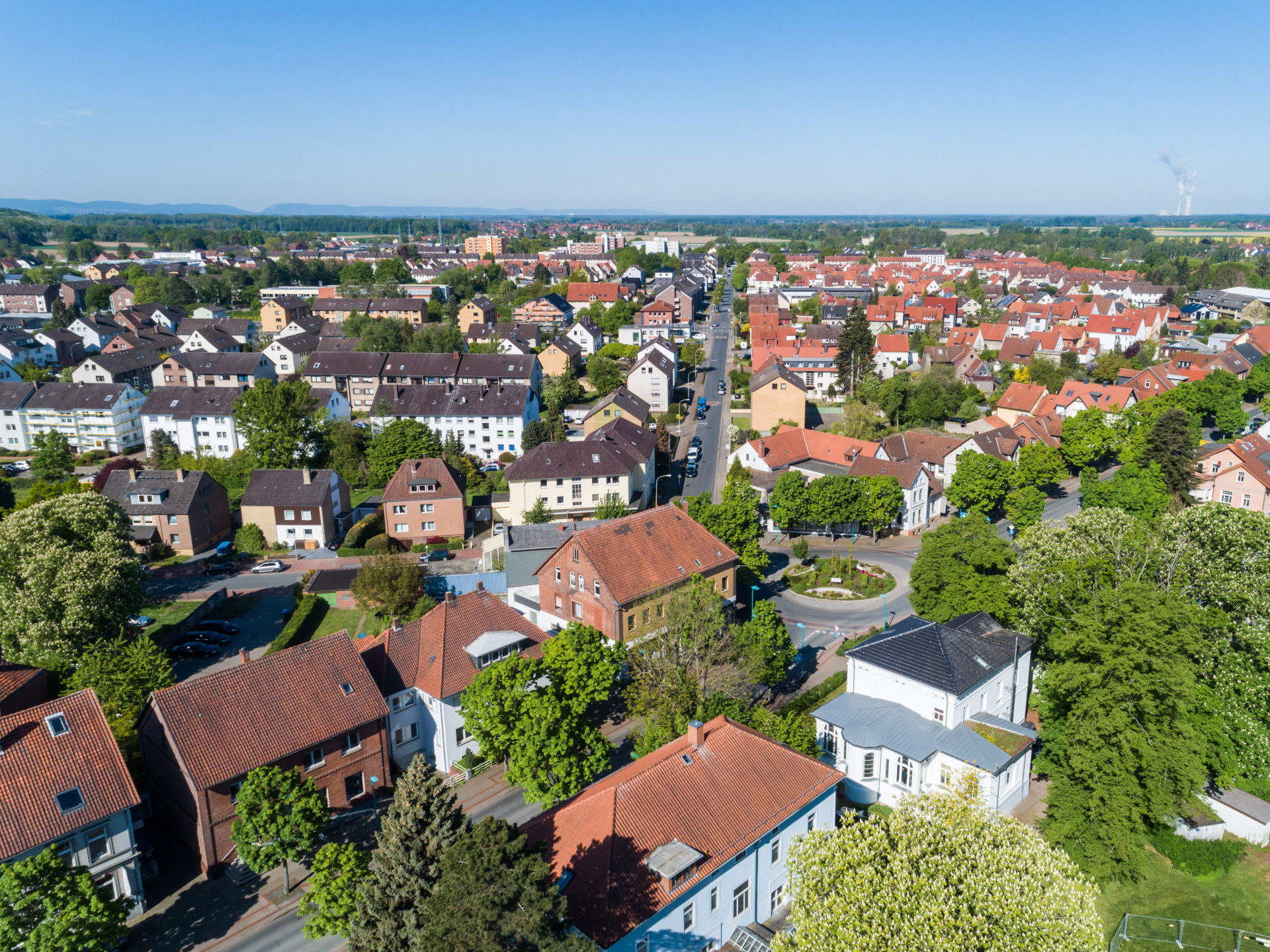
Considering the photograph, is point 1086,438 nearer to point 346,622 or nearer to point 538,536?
point 538,536

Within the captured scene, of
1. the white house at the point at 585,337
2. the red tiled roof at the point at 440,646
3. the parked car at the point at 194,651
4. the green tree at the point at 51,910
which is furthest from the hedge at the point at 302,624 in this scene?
the white house at the point at 585,337

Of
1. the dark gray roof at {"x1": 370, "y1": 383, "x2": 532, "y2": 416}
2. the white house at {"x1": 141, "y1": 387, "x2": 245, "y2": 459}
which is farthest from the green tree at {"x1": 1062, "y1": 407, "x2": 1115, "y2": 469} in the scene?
the white house at {"x1": 141, "y1": 387, "x2": 245, "y2": 459}

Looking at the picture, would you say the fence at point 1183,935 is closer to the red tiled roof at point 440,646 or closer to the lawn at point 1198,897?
the lawn at point 1198,897

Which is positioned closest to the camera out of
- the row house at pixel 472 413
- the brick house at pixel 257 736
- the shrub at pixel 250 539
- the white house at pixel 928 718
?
the brick house at pixel 257 736

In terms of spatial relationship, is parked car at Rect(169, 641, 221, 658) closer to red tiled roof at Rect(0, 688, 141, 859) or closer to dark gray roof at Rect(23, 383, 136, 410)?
red tiled roof at Rect(0, 688, 141, 859)

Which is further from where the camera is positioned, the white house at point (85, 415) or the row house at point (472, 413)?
the white house at point (85, 415)

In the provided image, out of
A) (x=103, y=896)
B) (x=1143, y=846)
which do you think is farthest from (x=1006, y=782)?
(x=103, y=896)
